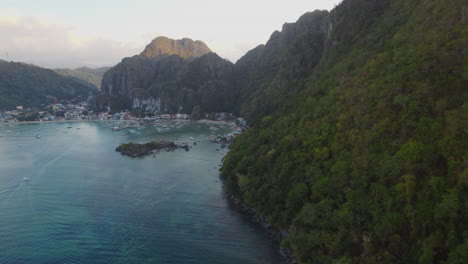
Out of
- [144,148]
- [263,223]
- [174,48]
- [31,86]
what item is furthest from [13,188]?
[174,48]

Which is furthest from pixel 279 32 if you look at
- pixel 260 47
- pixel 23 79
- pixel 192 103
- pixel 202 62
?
pixel 23 79

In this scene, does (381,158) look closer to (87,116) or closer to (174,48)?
(87,116)

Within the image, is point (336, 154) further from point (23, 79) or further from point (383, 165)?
point (23, 79)

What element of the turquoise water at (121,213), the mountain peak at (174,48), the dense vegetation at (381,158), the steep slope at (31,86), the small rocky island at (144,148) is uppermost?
the mountain peak at (174,48)

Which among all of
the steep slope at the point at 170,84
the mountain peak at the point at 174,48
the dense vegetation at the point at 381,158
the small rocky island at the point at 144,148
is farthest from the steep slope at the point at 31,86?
the dense vegetation at the point at 381,158

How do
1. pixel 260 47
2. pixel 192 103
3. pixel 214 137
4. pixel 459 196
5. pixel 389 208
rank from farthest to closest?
pixel 260 47 < pixel 192 103 < pixel 214 137 < pixel 389 208 < pixel 459 196

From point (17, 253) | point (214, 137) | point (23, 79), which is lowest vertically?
point (17, 253)

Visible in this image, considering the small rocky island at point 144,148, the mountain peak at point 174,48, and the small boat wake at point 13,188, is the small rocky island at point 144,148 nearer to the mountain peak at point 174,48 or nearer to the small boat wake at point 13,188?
the small boat wake at point 13,188
